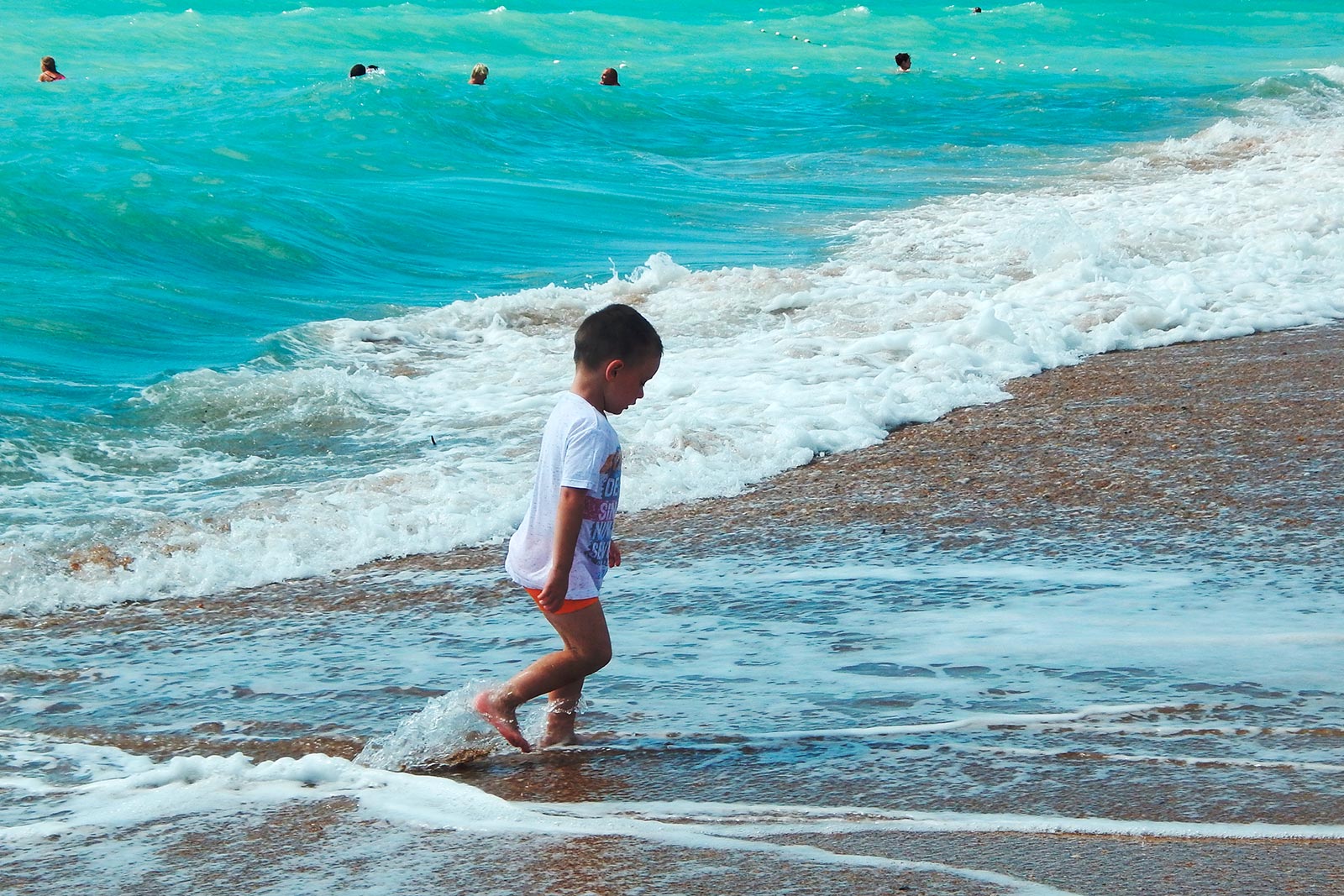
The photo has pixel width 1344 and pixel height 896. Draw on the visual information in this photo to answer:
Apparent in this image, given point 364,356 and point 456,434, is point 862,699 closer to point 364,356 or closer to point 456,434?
point 456,434

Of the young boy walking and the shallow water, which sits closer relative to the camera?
the shallow water

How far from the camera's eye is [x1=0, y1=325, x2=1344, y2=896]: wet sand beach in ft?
9.57

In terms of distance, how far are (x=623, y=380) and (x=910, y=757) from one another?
48.4 inches

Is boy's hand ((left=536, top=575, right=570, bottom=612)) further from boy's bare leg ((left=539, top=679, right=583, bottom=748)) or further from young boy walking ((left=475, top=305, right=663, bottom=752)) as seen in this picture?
boy's bare leg ((left=539, top=679, right=583, bottom=748))

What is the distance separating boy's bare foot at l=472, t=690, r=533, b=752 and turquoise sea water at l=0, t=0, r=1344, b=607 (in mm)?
2418

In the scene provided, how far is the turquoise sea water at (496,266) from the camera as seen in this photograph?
731 centimetres

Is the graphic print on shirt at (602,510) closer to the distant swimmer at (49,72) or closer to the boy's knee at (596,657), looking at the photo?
the boy's knee at (596,657)

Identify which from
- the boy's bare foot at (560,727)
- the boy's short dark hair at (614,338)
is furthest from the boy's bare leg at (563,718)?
the boy's short dark hair at (614,338)

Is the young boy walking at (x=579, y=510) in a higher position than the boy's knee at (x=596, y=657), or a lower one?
higher

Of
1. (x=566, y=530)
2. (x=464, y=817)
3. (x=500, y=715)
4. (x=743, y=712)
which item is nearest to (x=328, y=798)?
(x=464, y=817)

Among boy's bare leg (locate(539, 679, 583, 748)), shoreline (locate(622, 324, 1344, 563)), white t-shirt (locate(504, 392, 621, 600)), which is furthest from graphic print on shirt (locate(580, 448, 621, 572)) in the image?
shoreline (locate(622, 324, 1344, 563))

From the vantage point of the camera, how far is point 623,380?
362 centimetres

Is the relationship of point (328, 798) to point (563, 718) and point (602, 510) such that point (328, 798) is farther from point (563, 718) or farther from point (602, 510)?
point (602, 510)

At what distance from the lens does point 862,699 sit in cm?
400
